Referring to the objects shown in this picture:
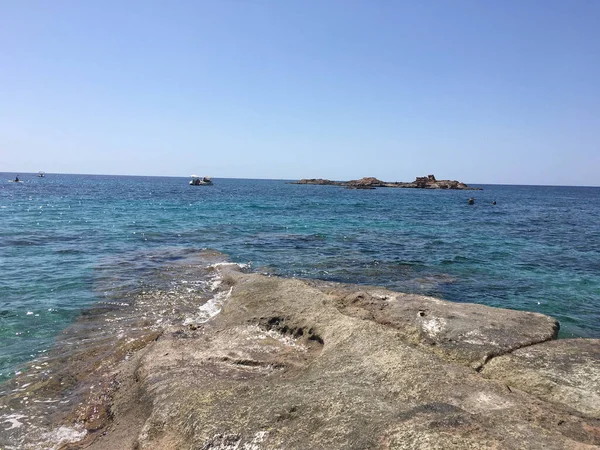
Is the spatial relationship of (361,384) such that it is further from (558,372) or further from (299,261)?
(299,261)

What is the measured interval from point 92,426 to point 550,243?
27673 mm

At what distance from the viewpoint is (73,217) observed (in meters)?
33.7

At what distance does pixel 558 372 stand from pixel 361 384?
2937 millimetres

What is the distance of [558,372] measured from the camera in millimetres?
5598

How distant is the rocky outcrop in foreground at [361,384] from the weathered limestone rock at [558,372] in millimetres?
20

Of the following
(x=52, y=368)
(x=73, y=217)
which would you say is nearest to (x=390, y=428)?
(x=52, y=368)

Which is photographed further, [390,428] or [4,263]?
[4,263]

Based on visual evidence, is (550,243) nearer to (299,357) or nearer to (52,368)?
(299,357)

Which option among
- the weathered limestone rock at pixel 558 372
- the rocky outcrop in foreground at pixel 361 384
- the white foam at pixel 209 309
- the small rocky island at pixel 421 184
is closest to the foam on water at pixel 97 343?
the white foam at pixel 209 309

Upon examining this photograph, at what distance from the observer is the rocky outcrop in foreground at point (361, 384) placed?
13.7ft

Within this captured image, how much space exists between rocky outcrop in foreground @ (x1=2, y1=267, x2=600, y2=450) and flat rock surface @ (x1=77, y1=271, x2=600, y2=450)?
20 millimetres

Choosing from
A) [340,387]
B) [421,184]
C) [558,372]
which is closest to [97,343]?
[340,387]

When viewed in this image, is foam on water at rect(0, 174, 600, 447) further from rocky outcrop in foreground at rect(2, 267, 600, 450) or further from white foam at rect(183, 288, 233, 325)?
rocky outcrop in foreground at rect(2, 267, 600, 450)

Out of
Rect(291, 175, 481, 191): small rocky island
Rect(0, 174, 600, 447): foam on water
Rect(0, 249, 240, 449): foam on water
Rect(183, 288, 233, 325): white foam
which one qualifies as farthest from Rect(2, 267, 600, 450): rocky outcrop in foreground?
Rect(291, 175, 481, 191): small rocky island
